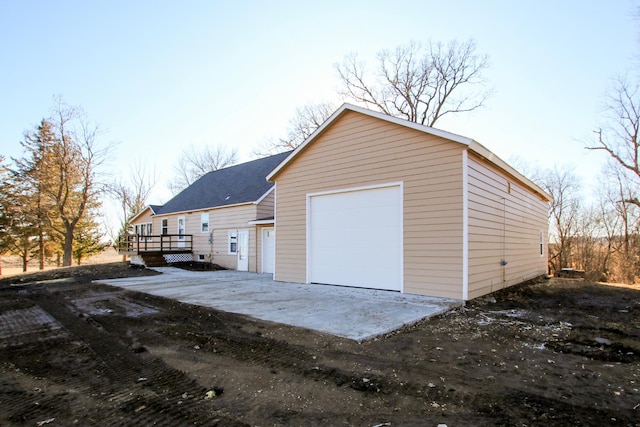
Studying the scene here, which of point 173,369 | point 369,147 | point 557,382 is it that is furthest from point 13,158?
point 557,382

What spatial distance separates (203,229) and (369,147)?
41.8ft

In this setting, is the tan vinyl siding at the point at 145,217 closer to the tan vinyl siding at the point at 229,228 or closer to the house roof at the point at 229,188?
the house roof at the point at 229,188

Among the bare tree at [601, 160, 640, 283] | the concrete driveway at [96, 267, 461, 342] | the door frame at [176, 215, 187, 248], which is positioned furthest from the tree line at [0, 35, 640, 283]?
the concrete driveway at [96, 267, 461, 342]

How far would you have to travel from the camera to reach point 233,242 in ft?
54.9

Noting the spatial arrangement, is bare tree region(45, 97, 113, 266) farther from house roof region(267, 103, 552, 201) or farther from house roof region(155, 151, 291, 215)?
house roof region(267, 103, 552, 201)

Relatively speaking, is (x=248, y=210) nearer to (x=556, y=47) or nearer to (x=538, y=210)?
(x=538, y=210)

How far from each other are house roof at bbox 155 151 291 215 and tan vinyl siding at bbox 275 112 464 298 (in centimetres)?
550

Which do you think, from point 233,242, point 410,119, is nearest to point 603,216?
point 410,119

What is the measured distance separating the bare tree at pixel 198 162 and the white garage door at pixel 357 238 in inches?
1100

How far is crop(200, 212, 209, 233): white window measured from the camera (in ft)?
60.8

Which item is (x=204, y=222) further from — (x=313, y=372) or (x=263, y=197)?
(x=313, y=372)

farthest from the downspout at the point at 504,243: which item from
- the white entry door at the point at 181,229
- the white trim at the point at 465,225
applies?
the white entry door at the point at 181,229

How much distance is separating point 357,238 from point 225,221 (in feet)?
31.8

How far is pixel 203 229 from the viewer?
18.8 meters
